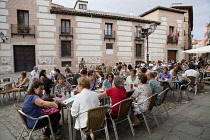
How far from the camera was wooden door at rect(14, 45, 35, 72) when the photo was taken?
13391mm

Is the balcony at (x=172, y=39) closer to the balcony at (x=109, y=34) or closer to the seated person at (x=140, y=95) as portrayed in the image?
the balcony at (x=109, y=34)

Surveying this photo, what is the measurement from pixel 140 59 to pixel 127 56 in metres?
2.09

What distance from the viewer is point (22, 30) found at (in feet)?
43.4

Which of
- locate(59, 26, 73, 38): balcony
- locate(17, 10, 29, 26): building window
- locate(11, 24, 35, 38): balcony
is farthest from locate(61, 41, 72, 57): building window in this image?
locate(17, 10, 29, 26): building window

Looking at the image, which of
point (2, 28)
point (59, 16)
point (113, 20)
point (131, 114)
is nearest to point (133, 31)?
point (113, 20)

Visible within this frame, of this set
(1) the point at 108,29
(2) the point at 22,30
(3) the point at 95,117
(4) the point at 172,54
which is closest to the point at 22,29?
(2) the point at 22,30

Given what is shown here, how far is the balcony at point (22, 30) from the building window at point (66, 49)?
2947 millimetres

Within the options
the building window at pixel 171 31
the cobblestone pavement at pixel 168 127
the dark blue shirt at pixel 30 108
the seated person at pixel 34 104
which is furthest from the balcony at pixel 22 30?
the building window at pixel 171 31

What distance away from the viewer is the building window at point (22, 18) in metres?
13.4

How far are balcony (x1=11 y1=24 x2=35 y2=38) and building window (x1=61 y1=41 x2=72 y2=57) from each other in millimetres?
2947

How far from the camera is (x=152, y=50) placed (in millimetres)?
19688

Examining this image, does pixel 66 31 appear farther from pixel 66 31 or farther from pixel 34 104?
pixel 34 104

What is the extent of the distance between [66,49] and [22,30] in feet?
14.0

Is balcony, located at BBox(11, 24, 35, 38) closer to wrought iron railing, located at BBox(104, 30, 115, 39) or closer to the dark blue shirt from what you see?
wrought iron railing, located at BBox(104, 30, 115, 39)
